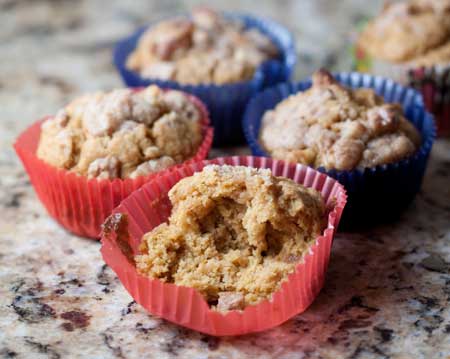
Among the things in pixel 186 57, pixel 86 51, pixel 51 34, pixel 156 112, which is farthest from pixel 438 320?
pixel 51 34

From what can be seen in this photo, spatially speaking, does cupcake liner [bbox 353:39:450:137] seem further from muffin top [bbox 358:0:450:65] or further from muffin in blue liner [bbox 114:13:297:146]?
muffin in blue liner [bbox 114:13:297:146]

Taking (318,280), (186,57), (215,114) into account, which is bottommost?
(318,280)

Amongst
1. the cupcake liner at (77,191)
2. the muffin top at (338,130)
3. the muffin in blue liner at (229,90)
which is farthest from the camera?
the muffin in blue liner at (229,90)

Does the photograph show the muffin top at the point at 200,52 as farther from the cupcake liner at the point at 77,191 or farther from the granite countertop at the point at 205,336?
the cupcake liner at the point at 77,191

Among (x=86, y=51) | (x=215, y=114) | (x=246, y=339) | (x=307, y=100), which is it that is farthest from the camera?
(x=86, y=51)

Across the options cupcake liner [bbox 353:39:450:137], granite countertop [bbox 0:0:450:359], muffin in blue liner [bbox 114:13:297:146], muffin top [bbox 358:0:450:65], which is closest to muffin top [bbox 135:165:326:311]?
granite countertop [bbox 0:0:450:359]

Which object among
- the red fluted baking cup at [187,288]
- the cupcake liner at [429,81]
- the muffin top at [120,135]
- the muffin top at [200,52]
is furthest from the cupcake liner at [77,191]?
the cupcake liner at [429,81]

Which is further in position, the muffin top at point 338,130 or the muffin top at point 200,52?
the muffin top at point 200,52

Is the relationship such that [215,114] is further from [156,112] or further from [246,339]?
[246,339]
